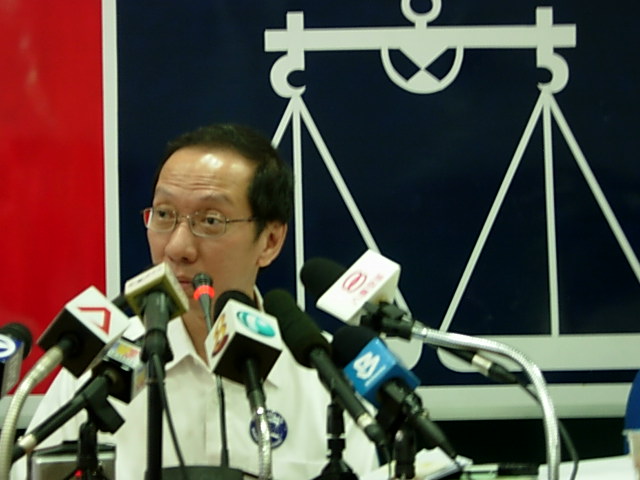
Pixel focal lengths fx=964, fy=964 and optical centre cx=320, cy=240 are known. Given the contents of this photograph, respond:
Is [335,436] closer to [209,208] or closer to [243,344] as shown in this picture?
[243,344]

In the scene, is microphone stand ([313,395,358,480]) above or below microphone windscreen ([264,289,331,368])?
below

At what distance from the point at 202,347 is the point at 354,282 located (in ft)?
3.27

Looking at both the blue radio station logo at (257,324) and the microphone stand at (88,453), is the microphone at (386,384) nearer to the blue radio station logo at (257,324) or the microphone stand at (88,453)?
the blue radio station logo at (257,324)

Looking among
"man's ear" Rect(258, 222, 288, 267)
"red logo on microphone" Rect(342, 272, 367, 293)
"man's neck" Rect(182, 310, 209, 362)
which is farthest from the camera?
"man's ear" Rect(258, 222, 288, 267)

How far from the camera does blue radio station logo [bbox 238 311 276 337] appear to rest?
1.22 metres

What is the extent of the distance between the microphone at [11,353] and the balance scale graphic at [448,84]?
173 centimetres

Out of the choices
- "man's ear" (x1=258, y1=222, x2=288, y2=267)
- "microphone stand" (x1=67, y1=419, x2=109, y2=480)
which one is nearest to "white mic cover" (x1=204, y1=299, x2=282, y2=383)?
"microphone stand" (x1=67, y1=419, x2=109, y2=480)

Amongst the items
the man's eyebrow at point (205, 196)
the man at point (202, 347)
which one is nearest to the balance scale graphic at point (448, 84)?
the man at point (202, 347)

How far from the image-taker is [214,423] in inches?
87.4

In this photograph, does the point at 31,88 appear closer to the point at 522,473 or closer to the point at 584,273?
the point at 584,273

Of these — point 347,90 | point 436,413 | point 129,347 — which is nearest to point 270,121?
point 347,90

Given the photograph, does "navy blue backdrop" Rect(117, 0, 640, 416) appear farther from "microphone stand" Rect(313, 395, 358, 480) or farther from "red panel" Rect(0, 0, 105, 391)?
"microphone stand" Rect(313, 395, 358, 480)

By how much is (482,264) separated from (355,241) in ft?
1.36

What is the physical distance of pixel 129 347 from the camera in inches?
55.3
